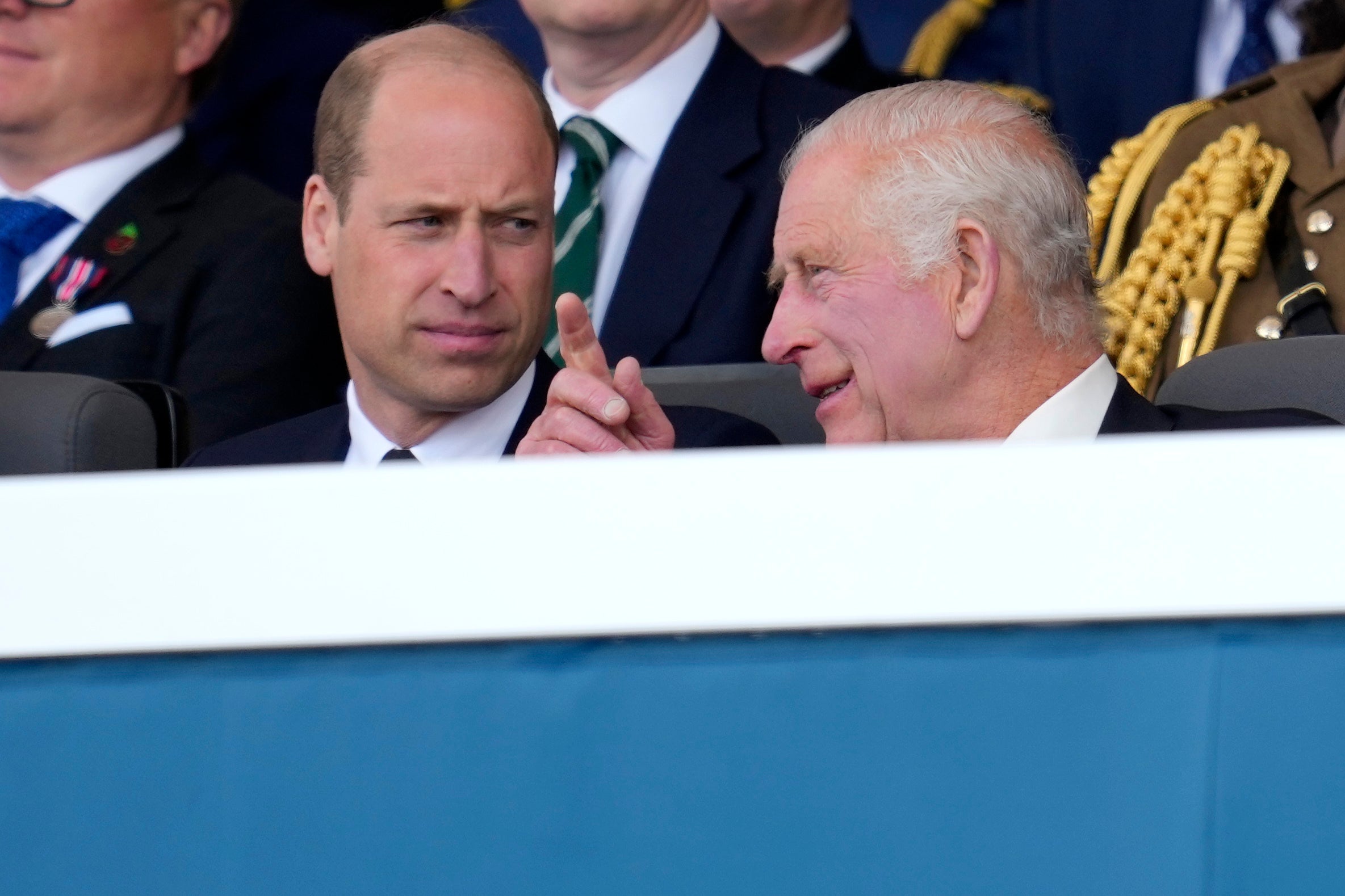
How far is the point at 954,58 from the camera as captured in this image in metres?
3.16

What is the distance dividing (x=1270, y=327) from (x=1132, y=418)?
A: 1.98ft

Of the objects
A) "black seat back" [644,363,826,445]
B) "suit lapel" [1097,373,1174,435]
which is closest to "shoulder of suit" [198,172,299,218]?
"black seat back" [644,363,826,445]

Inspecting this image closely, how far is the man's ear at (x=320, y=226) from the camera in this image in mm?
1932

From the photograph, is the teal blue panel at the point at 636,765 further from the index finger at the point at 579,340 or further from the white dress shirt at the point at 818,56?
the white dress shirt at the point at 818,56

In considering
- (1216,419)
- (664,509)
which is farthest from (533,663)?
(1216,419)

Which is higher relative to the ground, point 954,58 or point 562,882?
point 954,58

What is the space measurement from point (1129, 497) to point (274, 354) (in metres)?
1.50

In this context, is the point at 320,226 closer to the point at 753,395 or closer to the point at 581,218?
the point at 581,218

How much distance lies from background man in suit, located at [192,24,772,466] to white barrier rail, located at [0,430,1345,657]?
0.87 meters

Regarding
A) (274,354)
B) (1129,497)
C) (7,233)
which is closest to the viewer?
(1129,497)

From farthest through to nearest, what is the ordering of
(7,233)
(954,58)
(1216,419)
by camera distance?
(954,58)
(7,233)
(1216,419)

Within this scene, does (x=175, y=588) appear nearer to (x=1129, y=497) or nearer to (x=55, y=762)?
(x=55, y=762)

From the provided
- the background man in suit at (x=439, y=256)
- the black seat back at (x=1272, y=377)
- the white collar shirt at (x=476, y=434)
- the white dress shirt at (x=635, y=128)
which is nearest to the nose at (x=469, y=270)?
the background man in suit at (x=439, y=256)

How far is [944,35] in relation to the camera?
3152 mm
